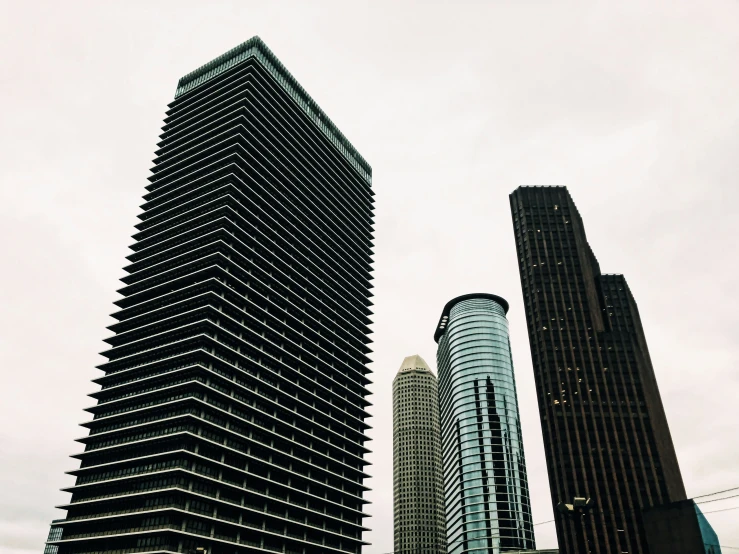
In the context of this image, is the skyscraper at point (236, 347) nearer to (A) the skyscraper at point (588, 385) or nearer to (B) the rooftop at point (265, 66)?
(B) the rooftop at point (265, 66)

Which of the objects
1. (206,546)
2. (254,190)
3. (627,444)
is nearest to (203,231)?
(254,190)

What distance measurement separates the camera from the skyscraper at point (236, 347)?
99562 millimetres

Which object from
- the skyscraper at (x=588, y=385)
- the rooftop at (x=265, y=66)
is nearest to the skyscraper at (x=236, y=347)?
the rooftop at (x=265, y=66)

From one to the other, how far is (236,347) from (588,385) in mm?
88750

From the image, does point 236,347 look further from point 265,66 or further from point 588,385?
point 588,385

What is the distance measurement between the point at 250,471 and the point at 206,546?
719 inches

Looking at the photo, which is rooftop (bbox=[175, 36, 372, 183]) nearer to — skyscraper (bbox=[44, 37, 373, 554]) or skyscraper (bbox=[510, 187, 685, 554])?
skyscraper (bbox=[44, 37, 373, 554])

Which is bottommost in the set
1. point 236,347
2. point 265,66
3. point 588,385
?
point 236,347

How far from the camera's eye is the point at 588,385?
14362 cm

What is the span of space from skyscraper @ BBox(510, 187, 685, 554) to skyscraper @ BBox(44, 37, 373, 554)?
4966 centimetres

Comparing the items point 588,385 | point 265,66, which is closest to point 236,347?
point 265,66

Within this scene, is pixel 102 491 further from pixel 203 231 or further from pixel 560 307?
pixel 560 307

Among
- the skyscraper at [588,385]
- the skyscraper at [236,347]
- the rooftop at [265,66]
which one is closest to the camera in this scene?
the skyscraper at [236,347]

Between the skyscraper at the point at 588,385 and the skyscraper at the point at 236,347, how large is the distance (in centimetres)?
4966
